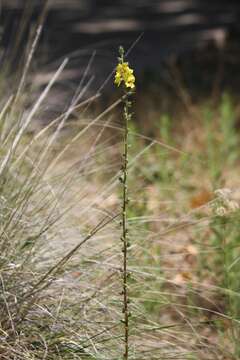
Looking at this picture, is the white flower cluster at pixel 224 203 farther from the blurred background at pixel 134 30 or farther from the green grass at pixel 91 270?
the blurred background at pixel 134 30

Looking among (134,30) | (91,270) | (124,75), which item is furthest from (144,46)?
(124,75)

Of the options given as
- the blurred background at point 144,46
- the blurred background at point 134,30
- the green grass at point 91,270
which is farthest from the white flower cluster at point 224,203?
the blurred background at point 134,30

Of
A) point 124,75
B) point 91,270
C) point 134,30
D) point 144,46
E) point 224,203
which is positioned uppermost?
point 134,30

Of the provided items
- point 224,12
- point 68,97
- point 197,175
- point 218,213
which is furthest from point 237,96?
point 224,12

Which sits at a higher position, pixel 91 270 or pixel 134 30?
pixel 134 30

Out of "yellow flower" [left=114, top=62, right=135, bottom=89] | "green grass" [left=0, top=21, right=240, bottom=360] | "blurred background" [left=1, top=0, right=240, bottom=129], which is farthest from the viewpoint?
"blurred background" [left=1, top=0, right=240, bottom=129]

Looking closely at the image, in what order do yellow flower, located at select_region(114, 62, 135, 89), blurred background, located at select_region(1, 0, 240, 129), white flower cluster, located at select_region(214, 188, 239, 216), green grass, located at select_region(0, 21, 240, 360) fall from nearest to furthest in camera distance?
yellow flower, located at select_region(114, 62, 135, 89) → green grass, located at select_region(0, 21, 240, 360) → white flower cluster, located at select_region(214, 188, 239, 216) → blurred background, located at select_region(1, 0, 240, 129)

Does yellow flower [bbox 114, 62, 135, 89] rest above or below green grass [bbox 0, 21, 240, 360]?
above

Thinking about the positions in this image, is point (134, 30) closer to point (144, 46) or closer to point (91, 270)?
point (144, 46)

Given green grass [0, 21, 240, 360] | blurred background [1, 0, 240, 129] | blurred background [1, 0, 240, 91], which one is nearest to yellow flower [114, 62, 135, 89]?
green grass [0, 21, 240, 360]

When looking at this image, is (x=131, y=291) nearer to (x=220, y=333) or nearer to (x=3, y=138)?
(x=220, y=333)

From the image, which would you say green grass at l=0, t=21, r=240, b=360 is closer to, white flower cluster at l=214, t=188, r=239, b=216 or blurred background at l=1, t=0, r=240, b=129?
white flower cluster at l=214, t=188, r=239, b=216
